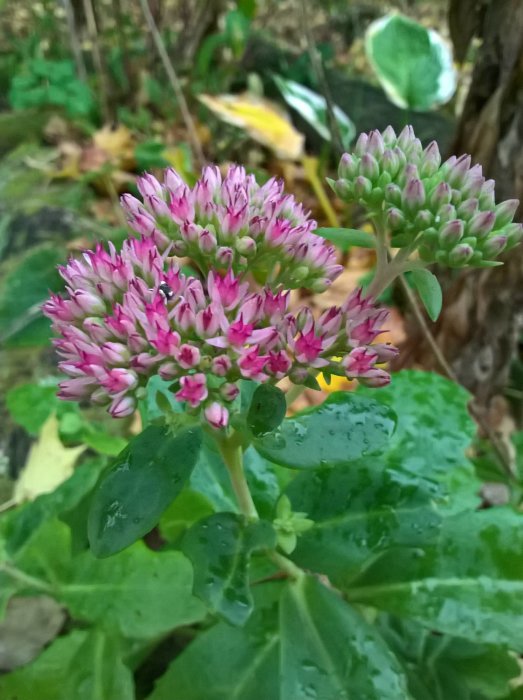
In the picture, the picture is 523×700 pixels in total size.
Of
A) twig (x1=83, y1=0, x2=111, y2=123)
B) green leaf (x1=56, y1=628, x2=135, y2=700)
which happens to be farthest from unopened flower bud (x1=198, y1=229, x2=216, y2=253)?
twig (x1=83, y1=0, x2=111, y2=123)

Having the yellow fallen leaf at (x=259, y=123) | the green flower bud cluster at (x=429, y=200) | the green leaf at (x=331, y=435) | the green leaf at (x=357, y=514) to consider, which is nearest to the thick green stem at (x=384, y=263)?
the green flower bud cluster at (x=429, y=200)

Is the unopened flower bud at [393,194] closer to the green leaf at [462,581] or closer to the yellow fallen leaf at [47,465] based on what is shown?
the green leaf at [462,581]

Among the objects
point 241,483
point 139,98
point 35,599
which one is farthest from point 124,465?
point 139,98

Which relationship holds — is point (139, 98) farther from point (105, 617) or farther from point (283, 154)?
point (105, 617)

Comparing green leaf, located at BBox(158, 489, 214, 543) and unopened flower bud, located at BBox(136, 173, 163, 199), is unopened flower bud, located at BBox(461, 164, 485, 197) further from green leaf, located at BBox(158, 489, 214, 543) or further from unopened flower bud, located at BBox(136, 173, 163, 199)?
green leaf, located at BBox(158, 489, 214, 543)

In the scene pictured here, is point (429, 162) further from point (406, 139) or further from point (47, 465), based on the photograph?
point (47, 465)

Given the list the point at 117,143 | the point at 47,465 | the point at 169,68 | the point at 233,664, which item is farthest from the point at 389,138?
the point at 117,143
